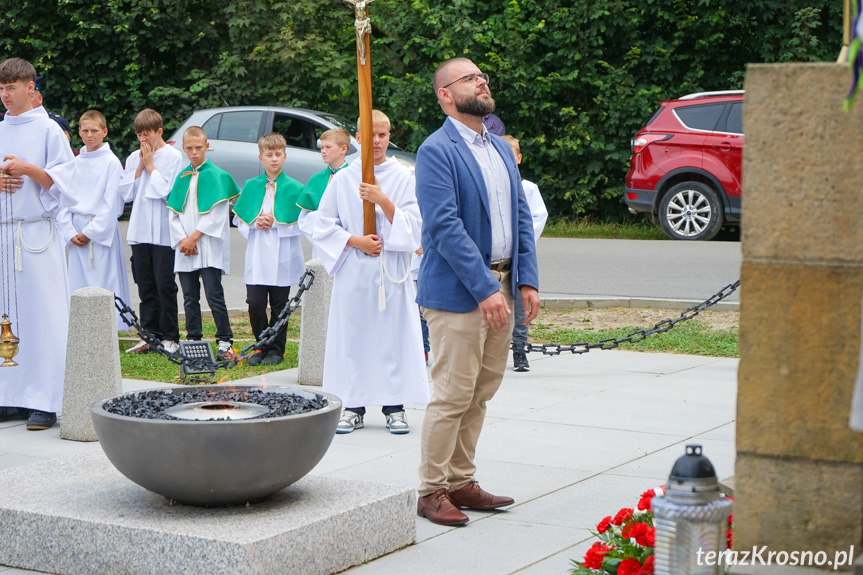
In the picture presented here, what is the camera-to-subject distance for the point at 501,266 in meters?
4.96

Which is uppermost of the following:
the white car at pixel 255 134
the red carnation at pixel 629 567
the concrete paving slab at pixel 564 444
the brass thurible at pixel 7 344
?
the white car at pixel 255 134

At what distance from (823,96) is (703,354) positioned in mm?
6848

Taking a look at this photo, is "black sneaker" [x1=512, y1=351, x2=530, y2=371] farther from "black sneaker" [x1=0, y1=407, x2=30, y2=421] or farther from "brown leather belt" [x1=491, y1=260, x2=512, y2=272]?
"brown leather belt" [x1=491, y1=260, x2=512, y2=272]

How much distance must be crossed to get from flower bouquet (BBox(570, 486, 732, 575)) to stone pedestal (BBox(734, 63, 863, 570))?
656 millimetres

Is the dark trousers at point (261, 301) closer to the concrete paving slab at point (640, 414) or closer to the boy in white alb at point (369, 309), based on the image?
the boy in white alb at point (369, 309)

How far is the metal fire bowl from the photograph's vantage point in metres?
4.16

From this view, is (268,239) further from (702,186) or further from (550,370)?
(702,186)

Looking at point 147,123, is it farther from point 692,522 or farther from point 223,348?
point 692,522

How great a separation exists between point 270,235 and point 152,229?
1.10 m

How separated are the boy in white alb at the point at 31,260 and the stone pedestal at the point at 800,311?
4.97 metres

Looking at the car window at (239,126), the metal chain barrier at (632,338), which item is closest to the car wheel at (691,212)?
the car window at (239,126)

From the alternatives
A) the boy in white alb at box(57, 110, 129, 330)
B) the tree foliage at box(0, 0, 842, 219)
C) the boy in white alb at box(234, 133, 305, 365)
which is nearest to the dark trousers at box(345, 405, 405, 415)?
the boy in white alb at box(234, 133, 305, 365)

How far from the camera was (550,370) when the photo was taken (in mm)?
8789

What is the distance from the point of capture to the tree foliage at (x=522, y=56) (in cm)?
1994
